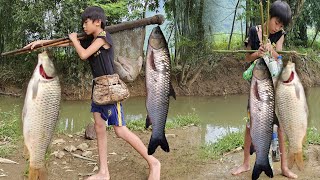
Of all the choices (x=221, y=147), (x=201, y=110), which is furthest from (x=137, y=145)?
(x=201, y=110)

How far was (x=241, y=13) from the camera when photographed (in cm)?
1452

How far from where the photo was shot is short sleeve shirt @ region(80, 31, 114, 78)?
14.5ft

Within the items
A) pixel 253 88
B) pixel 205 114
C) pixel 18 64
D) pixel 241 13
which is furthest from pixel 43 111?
pixel 241 13

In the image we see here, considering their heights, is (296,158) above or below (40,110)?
below

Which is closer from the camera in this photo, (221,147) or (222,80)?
(221,147)

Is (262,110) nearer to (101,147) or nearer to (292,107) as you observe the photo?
(292,107)

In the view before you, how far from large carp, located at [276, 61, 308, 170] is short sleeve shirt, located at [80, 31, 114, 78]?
63.4 inches

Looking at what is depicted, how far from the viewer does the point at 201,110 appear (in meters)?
11.4

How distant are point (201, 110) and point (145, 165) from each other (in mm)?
6194

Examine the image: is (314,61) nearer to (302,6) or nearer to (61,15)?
(302,6)

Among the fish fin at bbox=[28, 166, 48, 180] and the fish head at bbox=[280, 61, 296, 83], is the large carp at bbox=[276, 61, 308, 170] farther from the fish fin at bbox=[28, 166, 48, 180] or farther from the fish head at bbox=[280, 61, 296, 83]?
the fish fin at bbox=[28, 166, 48, 180]

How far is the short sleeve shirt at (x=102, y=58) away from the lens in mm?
4430

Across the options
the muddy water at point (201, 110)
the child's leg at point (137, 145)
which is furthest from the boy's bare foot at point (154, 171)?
the muddy water at point (201, 110)

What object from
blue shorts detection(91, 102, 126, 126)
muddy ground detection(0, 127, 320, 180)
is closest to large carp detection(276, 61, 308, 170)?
muddy ground detection(0, 127, 320, 180)
